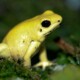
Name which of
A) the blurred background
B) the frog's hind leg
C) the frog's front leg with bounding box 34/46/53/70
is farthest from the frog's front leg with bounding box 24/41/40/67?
the blurred background

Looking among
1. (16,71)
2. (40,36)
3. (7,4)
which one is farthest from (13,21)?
(16,71)

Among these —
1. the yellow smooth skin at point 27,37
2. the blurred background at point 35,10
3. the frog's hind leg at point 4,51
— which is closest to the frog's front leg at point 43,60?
the yellow smooth skin at point 27,37

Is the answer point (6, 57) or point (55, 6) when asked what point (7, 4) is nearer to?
point (55, 6)

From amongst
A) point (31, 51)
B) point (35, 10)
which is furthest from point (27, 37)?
point (35, 10)

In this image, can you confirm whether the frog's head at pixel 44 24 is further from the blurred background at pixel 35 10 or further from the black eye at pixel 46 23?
the blurred background at pixel 35 10

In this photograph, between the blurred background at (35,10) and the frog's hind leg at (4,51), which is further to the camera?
the blurred background at (35,10)

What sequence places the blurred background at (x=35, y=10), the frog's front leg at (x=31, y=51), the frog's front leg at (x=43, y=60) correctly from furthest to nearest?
the blurred background at (x=35, y=10), the frog's front leg at (x=43, y=60), the frog's front leg at (x=31, y=51)

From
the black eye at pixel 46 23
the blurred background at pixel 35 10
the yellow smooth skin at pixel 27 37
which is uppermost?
the blurred background at pixel 35 10

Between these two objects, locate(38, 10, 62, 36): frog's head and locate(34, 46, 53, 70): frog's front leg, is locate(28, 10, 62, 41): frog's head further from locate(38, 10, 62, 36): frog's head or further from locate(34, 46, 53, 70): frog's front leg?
locate(34, 46, 53, 70): frog's front leg
